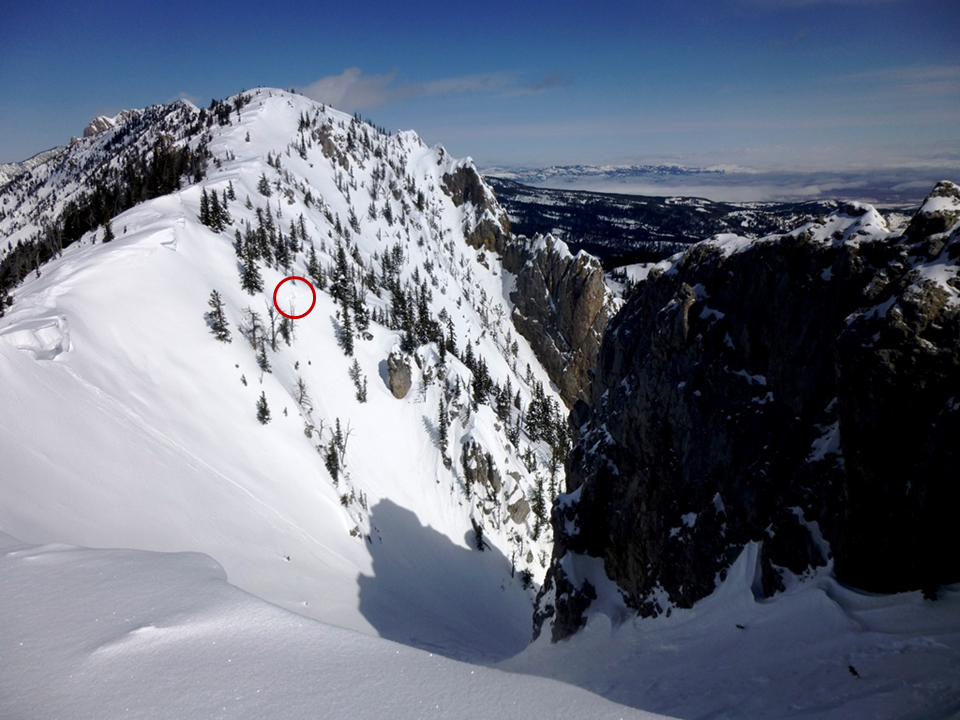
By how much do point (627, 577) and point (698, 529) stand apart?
20.2 feet

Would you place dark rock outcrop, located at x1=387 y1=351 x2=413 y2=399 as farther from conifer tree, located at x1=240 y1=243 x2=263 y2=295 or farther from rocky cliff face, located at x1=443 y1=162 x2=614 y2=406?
rocky cliff face, located at x1=443 y1=162 x2=614 y2=406

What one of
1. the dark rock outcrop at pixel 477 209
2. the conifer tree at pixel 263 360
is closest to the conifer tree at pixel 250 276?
the conifer tree at pixel 263 360

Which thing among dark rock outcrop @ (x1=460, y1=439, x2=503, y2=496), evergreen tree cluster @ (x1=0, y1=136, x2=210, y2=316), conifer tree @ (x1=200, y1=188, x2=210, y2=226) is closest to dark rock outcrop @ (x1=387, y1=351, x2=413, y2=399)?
dark rock outcrop @ (x1=460, y1=439, x2=503, y2=496)

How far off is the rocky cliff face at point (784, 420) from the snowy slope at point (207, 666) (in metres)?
10.6

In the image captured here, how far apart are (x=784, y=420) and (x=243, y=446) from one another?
1515 inches

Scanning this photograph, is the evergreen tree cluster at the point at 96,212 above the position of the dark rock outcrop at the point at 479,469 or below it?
above

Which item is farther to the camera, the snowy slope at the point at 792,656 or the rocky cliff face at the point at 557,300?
the rocky cliff face at the point at 557,300

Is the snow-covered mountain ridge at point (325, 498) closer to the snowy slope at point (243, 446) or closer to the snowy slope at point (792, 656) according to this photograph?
the snowy slope at point (792, 656)

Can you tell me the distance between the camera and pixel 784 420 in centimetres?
1555

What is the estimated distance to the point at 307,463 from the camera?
4184 cm

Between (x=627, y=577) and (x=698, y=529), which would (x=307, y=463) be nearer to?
(x=627, y=577)

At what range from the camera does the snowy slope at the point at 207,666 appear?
4.92 meters

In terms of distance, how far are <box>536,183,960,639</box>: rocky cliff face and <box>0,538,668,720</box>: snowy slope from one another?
34.9ft

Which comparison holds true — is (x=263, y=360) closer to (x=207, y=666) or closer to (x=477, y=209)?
(x=207, y=666)
